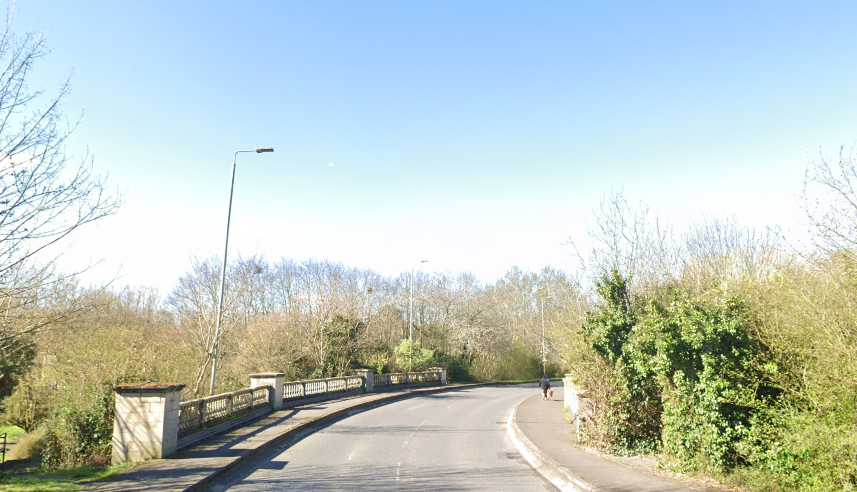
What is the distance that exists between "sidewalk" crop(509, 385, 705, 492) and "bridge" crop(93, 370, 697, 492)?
0.09ft

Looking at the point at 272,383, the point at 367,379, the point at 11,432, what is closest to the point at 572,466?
the point at 272,383

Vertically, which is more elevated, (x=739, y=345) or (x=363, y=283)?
(x=363, y=283)

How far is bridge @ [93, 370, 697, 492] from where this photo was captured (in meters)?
9.55

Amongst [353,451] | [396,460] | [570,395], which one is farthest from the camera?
[570,395]

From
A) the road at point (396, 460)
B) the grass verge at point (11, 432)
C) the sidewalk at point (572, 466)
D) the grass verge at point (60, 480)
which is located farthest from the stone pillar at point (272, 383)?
the grass verge at point (11, 432)

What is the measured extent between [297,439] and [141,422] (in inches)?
192

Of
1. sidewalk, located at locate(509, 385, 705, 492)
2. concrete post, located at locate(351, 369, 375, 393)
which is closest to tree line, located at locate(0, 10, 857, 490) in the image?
sidewalk, located at locate(509, 385, 705, 492)

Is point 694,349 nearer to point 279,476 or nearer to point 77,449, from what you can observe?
point 279,476

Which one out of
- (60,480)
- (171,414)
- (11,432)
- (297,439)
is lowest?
(11,432)

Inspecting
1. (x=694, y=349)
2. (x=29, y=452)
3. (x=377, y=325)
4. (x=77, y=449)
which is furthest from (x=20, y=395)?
→ (x=377, y=325)

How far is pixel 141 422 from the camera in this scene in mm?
11039

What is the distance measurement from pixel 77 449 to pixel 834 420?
1490cm

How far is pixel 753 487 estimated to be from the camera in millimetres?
8211

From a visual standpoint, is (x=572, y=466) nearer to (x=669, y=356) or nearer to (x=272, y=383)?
(x=669, y=356)
